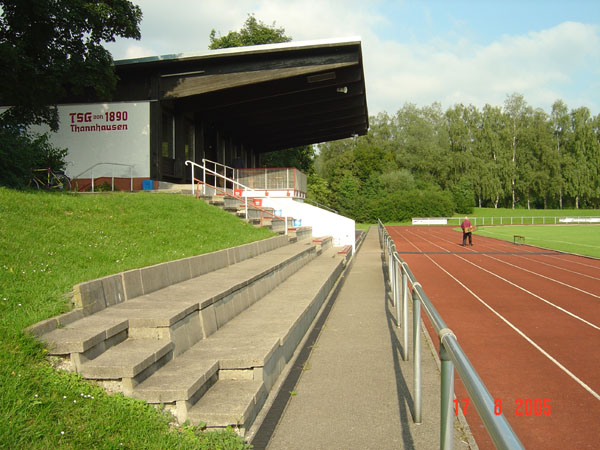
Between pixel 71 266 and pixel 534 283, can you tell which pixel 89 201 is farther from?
pixel 534 283

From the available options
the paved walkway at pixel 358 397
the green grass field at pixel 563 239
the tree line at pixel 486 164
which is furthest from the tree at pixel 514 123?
the paved walkway at pixel 358 397

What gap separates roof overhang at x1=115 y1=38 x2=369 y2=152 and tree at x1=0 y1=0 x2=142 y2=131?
9.01 ft

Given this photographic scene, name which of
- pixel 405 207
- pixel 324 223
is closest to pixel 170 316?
pixel 324 223

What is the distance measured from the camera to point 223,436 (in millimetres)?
3699

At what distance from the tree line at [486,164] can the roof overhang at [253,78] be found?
44.1 metres

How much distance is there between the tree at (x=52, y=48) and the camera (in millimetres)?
14445

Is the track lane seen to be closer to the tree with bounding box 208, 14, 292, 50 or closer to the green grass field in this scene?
the green grass field

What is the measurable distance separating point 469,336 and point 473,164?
7774cm

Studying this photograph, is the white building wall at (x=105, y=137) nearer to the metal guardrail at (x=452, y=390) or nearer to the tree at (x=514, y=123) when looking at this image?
the metal guardrail at (x=452, y=390)

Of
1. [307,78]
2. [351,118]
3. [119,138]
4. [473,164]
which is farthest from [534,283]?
[473,164]

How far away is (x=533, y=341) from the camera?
7344 millimetres

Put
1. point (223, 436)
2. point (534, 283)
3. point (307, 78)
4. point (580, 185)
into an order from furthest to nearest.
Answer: point (580, 185), point (307, 78), point (534, 283), point (223, 436)

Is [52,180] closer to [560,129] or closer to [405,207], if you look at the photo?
[405,207]

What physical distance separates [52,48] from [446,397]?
55.3 feet
